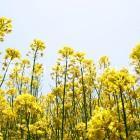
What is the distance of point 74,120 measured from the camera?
94.3ft

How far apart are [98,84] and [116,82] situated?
40.2 ft

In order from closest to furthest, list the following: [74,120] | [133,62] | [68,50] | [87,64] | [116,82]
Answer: [116,82] → [133,62] → [68,50] → [87,64] → [74,120]

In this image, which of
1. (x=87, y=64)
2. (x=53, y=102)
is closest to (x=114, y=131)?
(x=87, y=64)

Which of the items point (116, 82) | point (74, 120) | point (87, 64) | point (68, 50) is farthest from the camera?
point (74, 120)

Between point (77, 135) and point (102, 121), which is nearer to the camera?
point (102, 121)

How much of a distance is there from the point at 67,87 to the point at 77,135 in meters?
3.81

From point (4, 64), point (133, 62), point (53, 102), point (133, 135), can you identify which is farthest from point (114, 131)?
point (53, 102)

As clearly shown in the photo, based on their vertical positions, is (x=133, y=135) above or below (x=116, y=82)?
below

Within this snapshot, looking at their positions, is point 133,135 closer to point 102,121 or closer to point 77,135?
point 102,121

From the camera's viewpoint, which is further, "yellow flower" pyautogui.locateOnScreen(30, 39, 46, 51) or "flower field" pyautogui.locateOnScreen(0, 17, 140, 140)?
"yellow flower" pyautogui.locateOnScreen(30, 39, 46, 51)

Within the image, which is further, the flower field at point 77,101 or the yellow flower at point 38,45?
the yellow flower at point 38,45

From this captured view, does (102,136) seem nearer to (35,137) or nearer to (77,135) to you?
(77,135)

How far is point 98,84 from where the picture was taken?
28.1m

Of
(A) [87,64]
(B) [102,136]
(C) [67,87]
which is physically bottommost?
(B) [102,136]
